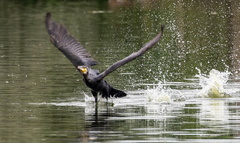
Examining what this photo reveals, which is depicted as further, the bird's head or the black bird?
the black bird

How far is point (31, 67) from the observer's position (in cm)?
2372

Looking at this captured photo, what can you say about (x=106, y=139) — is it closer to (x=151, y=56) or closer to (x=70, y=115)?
(x=70, y=115)

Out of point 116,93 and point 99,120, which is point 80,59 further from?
point 99,120

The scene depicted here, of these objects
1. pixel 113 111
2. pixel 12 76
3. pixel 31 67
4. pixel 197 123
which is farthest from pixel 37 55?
pixel 197 123

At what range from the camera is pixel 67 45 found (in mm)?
17500

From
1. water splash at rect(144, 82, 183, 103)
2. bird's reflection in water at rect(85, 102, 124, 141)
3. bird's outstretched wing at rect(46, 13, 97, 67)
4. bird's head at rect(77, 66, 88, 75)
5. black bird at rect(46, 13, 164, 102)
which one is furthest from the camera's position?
water splash at rect(144, 82, 183, 103)

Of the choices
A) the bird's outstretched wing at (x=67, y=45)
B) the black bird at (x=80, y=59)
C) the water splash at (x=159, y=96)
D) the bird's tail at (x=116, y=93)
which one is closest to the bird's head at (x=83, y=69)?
the black bird at (x=80, y=59)

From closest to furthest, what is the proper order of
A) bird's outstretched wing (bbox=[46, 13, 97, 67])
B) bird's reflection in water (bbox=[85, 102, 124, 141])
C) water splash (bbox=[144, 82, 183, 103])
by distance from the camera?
1. bird's reflection in water (bbox=[85, 102, 124, 141])
2. bird's outstretched wing (bbox=[46, 13, 97, 67])
3. water splash (bbox=[144, 82, 183, 103])

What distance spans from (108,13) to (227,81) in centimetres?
2448

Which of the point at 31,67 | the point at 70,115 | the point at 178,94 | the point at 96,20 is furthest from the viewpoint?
the point at 96,20

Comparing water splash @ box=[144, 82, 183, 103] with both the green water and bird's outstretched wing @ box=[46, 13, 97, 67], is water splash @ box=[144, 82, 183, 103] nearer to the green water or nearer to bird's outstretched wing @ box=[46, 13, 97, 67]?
the green water

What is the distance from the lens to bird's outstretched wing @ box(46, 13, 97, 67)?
17.2 m

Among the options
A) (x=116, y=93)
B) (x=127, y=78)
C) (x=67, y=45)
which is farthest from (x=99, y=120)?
(x=127, y=78)

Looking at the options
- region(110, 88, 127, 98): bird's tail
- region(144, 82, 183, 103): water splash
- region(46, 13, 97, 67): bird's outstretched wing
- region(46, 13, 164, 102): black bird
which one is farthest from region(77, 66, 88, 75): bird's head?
region(144, 82, 183, 103): water splash
